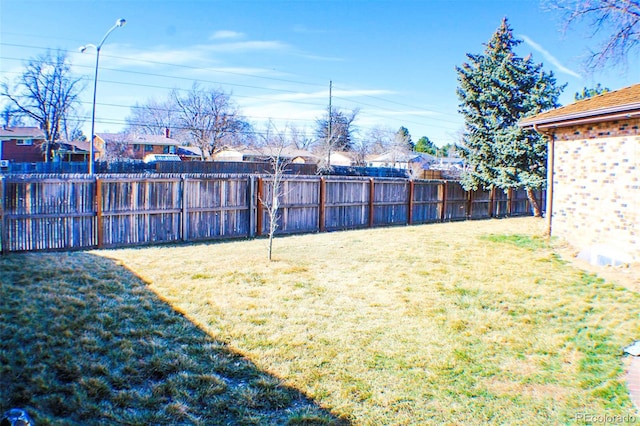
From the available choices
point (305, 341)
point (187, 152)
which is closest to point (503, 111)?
point (305, 341)

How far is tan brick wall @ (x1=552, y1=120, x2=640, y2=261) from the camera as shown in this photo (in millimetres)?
8141

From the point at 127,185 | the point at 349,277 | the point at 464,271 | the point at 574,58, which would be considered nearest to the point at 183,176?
the point at 127,185

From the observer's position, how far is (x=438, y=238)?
35.5 ft

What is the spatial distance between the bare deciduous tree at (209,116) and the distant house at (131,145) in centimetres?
359

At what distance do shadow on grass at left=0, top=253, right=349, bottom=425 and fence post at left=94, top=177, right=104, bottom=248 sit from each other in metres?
3.06

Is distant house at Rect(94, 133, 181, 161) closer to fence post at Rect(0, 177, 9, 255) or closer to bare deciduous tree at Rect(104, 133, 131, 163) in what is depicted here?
bare deciduous tree at Rect(104, 133, 131, 163)

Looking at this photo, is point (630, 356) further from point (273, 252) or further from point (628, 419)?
point (273, 252)

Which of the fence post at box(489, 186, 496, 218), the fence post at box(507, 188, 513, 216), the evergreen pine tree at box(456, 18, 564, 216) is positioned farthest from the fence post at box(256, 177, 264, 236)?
the fence post at box(507, 188, 513, 216)

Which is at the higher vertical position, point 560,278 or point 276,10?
point 276,10

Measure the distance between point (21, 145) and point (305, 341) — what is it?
4613cm

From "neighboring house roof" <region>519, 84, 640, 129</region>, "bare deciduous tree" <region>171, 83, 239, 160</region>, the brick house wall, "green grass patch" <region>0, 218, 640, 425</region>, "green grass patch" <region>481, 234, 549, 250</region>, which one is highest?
"bare deciduous tree" <region>171, 83, 239, 160</region>

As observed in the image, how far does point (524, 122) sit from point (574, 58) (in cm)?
350

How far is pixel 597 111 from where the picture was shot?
27.6 ft

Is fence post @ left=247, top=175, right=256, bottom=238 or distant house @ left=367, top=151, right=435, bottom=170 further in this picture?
distant house @ left=367, top=151, right=435, bottom=170
